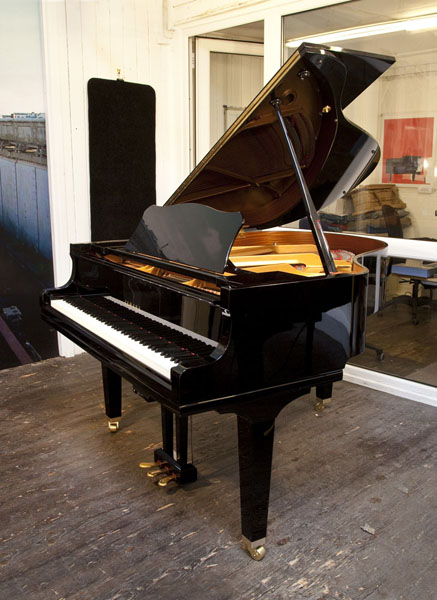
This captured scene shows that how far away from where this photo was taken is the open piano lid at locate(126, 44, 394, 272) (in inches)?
82.2

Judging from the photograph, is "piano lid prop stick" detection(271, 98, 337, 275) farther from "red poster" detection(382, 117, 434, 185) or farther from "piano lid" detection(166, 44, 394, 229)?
"red poster" detection(382, 117, 434, 185)

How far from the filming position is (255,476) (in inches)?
78.7

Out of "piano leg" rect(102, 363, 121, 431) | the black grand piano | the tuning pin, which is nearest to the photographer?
the black grand piano

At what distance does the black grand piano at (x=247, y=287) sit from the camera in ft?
6.06

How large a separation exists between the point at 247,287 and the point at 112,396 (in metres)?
1.44

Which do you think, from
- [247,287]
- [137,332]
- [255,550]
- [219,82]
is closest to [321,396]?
[255,550]

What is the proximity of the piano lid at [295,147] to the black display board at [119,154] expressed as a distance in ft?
6.22

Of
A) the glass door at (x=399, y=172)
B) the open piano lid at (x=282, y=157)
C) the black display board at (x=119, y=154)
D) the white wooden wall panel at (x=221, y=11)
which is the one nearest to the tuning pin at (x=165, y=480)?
the open piano lid at (x=282, y=157)

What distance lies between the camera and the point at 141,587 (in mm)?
1909

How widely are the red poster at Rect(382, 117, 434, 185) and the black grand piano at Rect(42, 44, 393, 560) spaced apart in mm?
807

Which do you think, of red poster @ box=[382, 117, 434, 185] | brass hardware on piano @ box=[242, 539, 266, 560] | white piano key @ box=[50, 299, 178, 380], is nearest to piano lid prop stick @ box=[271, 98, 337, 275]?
white piano key @ box=[50, 299, 178, 380]

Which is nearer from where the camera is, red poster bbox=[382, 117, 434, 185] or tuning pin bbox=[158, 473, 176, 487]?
tuning pin bbox=[158, 473, 176, 487]

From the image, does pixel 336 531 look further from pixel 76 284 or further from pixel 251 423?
pixel 76 284

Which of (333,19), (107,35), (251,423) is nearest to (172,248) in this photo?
(251,423)
